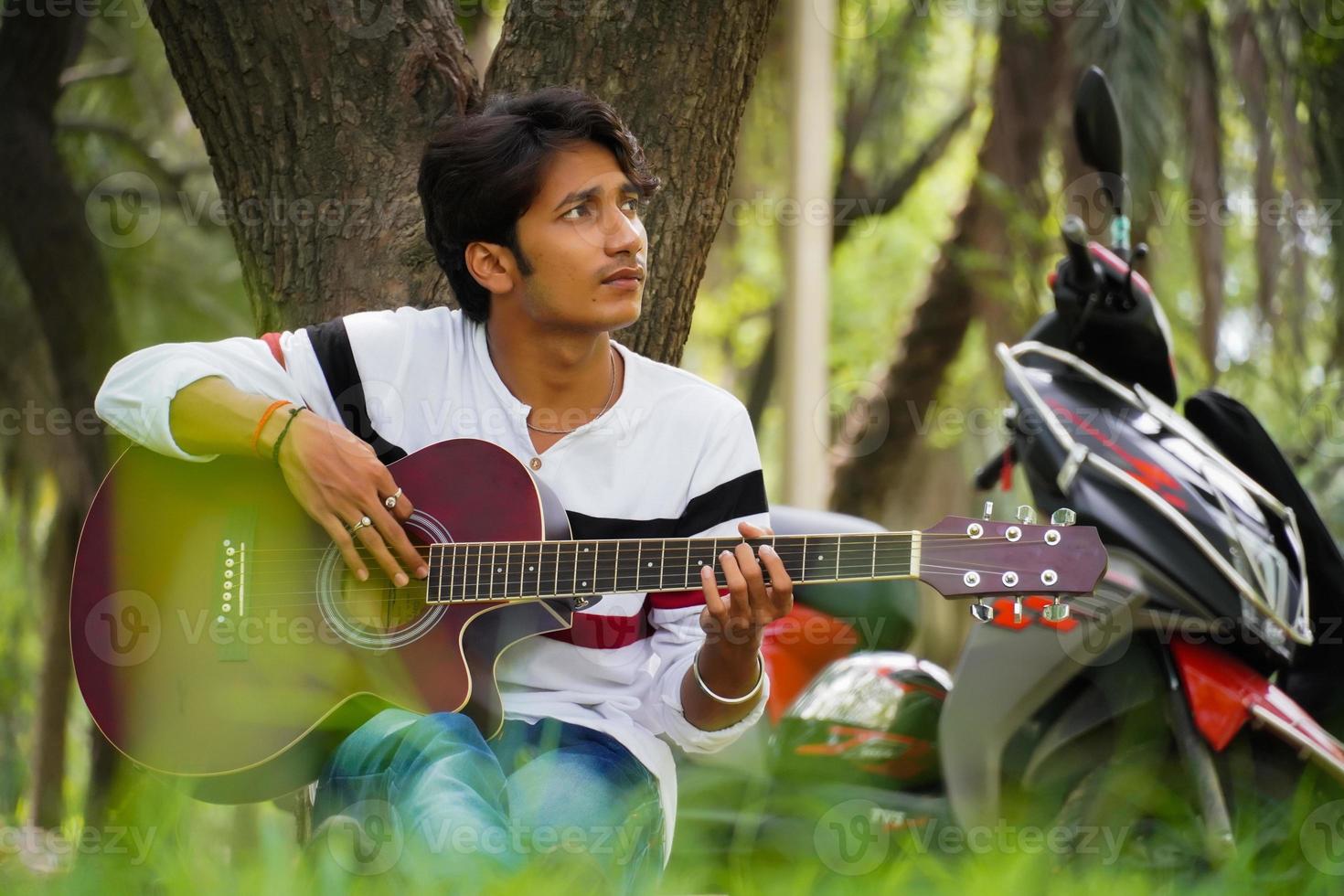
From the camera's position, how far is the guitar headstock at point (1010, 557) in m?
2.25

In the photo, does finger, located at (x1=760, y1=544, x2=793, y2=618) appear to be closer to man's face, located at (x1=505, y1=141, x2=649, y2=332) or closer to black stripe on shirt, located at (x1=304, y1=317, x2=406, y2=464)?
man's face, located at (x1=505, y1=141, x2=649, y2=332)

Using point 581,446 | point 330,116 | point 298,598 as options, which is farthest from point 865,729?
point 330,116

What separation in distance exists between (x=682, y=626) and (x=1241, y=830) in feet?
3.70

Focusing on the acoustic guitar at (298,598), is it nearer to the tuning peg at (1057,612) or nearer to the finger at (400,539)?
the finger at (400,539)

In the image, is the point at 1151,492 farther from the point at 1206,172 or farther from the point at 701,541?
the point at 1206,172

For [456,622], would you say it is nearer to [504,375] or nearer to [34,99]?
[504,375]

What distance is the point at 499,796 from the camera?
231 centimetres

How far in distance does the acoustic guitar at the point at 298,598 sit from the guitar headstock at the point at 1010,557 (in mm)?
53

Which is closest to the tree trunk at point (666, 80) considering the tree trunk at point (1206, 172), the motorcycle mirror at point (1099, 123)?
the motorcycle mirror at point (1099, 123)

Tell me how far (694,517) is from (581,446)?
0.25 meters

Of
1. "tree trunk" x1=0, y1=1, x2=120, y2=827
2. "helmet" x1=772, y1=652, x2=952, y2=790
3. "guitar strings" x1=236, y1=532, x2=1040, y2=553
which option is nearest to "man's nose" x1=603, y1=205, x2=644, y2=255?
"guitar strings" x1=236, y1=532, x2=1040, y2=553

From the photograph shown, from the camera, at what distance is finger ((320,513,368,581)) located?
2.51 meters

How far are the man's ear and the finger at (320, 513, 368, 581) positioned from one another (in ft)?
1.81

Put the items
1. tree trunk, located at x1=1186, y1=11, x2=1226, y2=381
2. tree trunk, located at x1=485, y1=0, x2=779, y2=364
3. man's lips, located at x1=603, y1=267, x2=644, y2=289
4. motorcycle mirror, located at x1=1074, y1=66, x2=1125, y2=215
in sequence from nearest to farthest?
man's lips, located at x1=603, y1=267, x2=644, y2=289 → tree trunk, located at x1=485, y1=0, x2=779, y2=364 → motorcycle mirror, located at x1=1074, y1=66, x2=1125, y2=215 → tree trunk, located at x1=1186, y1=11, x2=1226, y2=381
